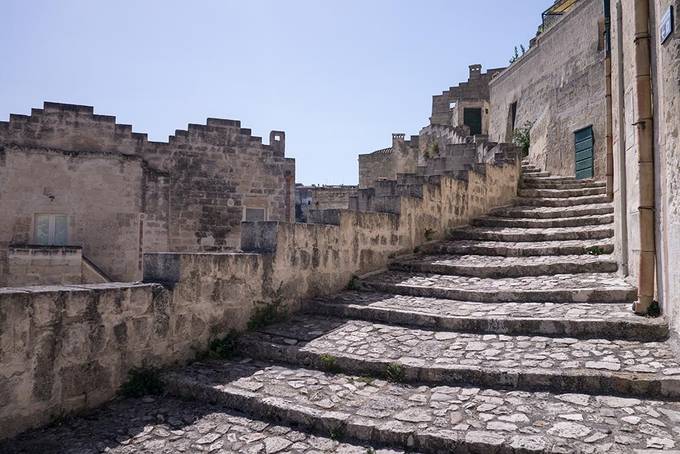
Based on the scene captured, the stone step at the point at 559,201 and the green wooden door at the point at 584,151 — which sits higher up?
the green wooden door at the point at 584,151

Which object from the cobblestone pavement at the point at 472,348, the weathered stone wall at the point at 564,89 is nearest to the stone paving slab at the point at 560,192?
the weathered stone wall at the point at 564,89

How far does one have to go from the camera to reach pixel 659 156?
4.75 metres

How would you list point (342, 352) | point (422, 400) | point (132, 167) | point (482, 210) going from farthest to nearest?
point (132, 167) < point (482, 210) < point (342, 352) < point (422, 400)

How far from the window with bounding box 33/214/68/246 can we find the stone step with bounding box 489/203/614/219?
1094 centimetres

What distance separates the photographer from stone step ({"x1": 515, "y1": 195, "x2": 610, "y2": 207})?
10188mm

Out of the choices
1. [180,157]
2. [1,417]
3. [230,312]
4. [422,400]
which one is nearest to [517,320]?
[422,400]

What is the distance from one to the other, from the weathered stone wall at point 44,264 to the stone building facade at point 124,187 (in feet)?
0.23

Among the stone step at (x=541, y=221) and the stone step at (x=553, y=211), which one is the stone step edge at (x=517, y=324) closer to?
the stone step at (x=541, y=221)

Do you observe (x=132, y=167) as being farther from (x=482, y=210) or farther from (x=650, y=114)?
(x=650, y=114)

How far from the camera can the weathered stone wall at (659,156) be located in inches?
164

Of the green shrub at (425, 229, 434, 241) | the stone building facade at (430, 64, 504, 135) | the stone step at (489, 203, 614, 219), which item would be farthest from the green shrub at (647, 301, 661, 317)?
the stone building facade at (430, 64, 504, 135)

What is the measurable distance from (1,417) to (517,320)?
14.6ft

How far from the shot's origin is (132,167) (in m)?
14.2

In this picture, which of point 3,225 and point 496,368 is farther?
point 3,225
